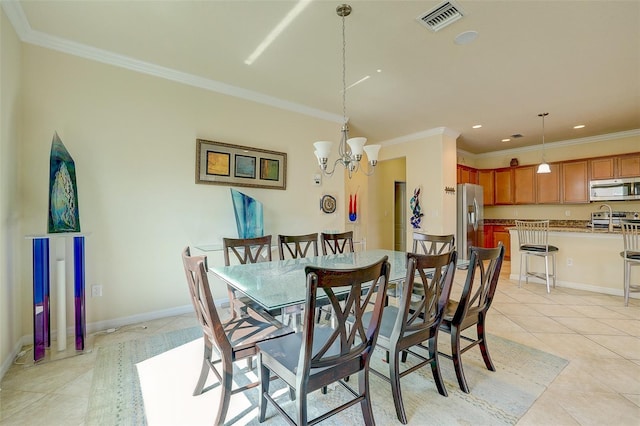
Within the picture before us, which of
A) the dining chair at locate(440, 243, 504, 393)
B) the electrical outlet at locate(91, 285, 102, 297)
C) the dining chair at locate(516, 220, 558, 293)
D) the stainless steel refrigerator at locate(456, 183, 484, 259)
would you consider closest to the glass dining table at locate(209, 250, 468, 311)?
the dining chair at locate(440, 243, 504, 393)

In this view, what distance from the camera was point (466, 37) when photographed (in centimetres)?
248

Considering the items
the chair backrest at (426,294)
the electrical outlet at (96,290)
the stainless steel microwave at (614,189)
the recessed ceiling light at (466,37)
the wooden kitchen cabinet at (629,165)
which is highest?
the recessed ceiling light at (466,37)

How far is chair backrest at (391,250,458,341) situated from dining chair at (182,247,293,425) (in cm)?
69

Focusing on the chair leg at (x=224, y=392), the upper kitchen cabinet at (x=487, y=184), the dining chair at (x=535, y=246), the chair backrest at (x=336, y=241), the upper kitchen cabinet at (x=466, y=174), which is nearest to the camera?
the chair leg at (x=224, y=392)

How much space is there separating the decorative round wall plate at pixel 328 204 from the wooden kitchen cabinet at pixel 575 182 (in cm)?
504

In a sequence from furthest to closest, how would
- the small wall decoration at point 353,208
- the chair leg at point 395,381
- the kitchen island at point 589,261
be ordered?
the small wall decoration at point 353,208 < the kitchen island at point 589,261 < the chair leg at point 395,381

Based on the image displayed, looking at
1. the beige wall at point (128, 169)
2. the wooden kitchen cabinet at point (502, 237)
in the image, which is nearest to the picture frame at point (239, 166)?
the beige wall at point (128, 169)

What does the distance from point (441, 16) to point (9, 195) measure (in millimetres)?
3628

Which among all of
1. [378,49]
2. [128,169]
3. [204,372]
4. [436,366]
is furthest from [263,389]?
[378,49]

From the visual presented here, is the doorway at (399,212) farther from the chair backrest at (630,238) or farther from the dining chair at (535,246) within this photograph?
the chair backrest at (630,238)

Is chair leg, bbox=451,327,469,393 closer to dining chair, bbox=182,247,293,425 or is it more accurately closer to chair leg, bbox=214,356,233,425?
dining chair, bbox=182,247,293,425

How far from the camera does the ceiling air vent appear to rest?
2135mm

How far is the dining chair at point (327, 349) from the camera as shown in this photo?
1.22 meters

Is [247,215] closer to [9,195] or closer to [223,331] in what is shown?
[9,195]
